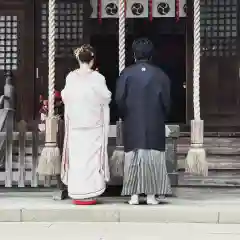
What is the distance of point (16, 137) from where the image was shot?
27.2ft

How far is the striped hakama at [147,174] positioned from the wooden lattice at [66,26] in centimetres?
717

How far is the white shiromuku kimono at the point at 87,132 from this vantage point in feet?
22.8

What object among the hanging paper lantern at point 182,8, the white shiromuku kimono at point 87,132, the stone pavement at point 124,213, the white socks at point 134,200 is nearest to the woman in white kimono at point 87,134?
the white shiromuku kimono at point 87,132

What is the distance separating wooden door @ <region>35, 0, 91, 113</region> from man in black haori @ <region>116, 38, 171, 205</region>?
22.4ft

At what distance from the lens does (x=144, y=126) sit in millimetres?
7078

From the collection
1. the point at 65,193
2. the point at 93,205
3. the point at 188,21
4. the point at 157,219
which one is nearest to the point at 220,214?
the point at 157,219

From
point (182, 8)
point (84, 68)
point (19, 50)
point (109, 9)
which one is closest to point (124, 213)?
point (84, 68)

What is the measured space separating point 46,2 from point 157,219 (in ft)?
27.4

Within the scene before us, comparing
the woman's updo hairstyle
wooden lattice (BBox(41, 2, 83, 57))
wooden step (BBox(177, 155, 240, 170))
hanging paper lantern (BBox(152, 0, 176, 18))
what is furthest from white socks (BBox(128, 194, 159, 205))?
wooden lattice (BBox(41, 2, 83, 57))

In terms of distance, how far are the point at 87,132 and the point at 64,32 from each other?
722cm
